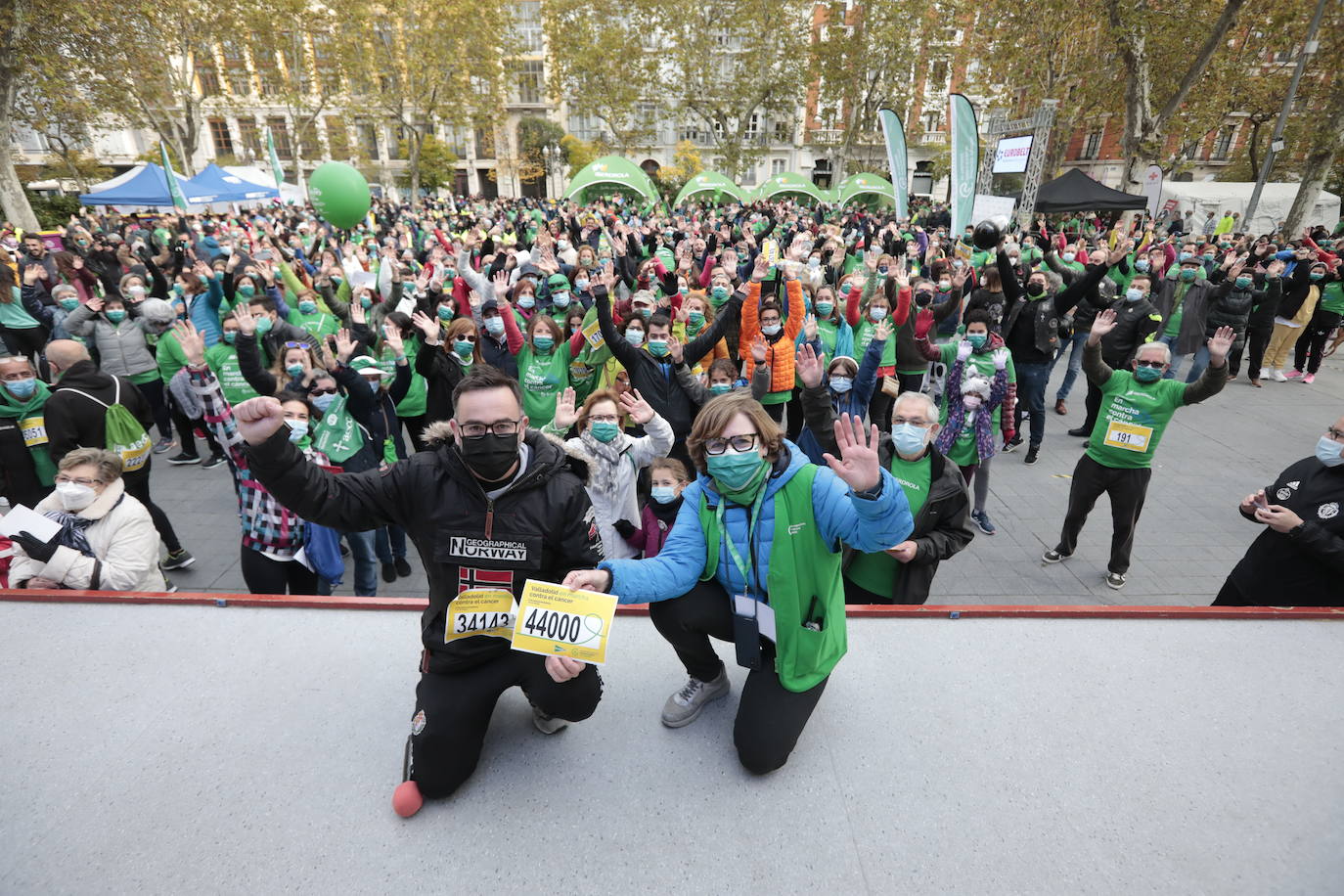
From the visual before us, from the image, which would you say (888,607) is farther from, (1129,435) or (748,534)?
(1129,435)

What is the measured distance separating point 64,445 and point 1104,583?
7.98 metres

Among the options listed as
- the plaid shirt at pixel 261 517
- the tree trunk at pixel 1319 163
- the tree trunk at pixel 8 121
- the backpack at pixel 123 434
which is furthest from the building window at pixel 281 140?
the tree trunk at pixel 1319 163

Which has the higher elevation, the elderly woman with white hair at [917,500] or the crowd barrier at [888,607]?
the elderly woman with white hair at [917,500]

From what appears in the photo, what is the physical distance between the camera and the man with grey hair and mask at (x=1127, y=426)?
15.1 feet

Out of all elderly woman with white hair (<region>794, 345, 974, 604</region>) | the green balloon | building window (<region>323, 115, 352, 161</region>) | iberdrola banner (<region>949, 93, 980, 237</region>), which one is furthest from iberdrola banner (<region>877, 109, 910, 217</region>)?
building window (<region>323, 115, 352, 161</region>)

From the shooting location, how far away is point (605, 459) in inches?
162

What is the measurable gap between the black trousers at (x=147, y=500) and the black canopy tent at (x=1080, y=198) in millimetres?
22360

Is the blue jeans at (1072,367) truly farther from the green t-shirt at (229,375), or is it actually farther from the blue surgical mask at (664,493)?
the green t-shirt at (229,375)

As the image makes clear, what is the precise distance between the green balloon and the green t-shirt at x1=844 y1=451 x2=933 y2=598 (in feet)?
46.9

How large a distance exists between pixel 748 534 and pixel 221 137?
225 feet

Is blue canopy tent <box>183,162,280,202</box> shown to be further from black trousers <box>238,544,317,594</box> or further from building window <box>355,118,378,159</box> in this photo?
building window <box>355,118,378,159</box>

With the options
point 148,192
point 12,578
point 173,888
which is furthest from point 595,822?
point 148,192

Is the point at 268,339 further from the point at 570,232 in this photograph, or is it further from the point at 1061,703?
the point at 570,232

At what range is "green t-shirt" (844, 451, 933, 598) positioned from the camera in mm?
3529
